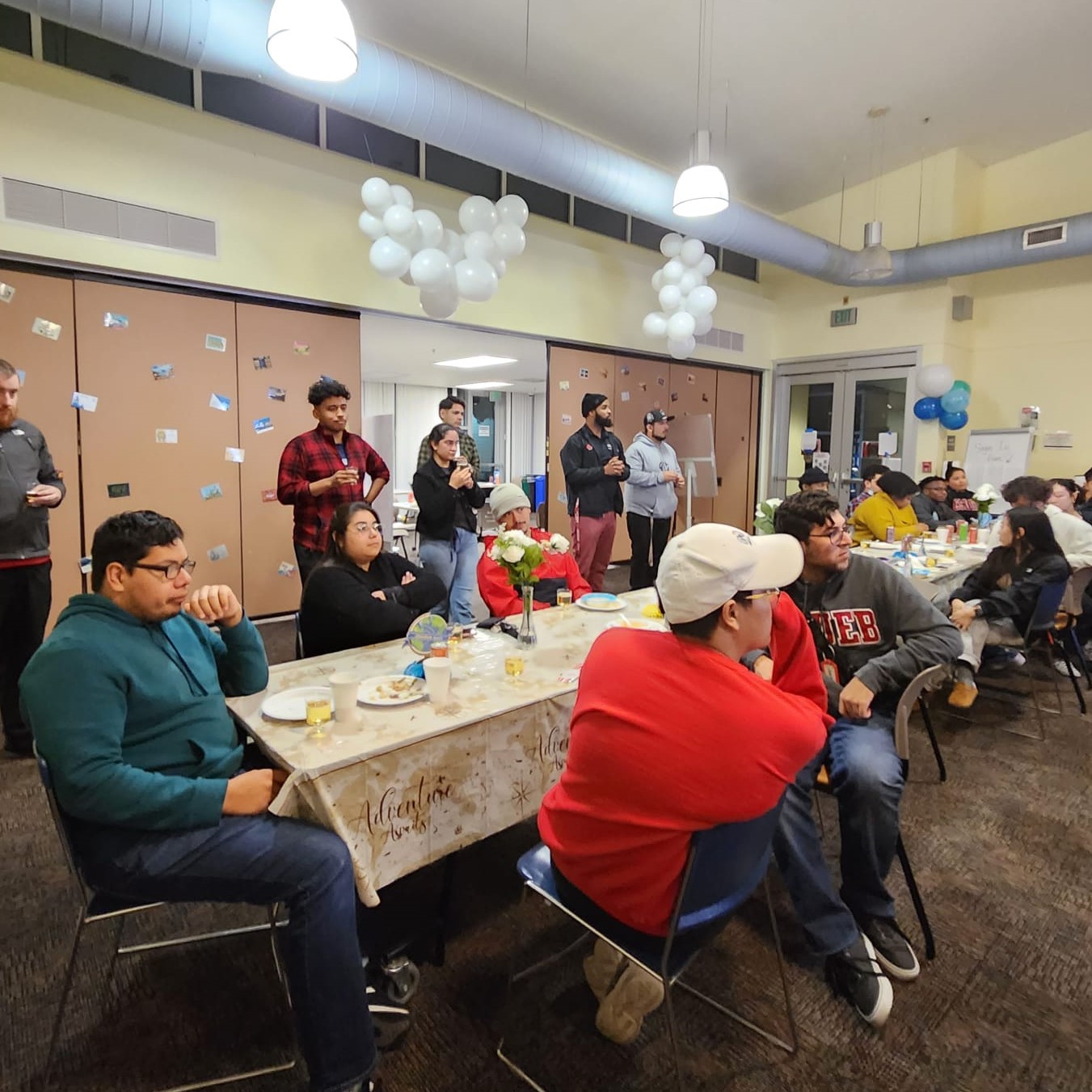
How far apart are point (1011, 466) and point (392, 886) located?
6.88 metres

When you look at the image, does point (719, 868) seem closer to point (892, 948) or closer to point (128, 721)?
point (892, 948)

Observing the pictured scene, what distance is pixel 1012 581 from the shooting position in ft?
10.5

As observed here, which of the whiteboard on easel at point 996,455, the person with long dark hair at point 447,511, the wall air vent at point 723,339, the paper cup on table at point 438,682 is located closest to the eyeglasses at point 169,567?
the paper cup on table at point 438,682

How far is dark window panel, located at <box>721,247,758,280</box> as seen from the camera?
24.8 ft

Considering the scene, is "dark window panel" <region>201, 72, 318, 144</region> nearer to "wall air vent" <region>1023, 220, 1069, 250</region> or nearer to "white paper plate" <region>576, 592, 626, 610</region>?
"white paper plate" <region>576, 592, 626, 610</region>

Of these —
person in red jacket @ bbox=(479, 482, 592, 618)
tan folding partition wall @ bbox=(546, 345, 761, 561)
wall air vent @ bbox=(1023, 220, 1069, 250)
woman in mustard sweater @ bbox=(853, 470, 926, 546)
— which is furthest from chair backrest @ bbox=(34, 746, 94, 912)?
wall air vent @ bbox=(1023, 220, 1069, 250)

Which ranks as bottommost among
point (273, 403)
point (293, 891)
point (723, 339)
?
point (293, 891)

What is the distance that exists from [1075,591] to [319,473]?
386 cm

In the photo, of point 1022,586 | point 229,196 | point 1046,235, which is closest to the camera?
point 1022,586

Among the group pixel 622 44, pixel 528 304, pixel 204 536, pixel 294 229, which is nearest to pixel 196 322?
pixel 294 229

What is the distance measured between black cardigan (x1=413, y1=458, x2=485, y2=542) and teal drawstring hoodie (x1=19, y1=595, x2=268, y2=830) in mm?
2139

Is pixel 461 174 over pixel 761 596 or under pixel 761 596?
over

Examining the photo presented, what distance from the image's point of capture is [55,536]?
3957 millimetres

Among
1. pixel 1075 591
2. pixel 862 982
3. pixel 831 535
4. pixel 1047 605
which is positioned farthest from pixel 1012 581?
pixel 862 982
